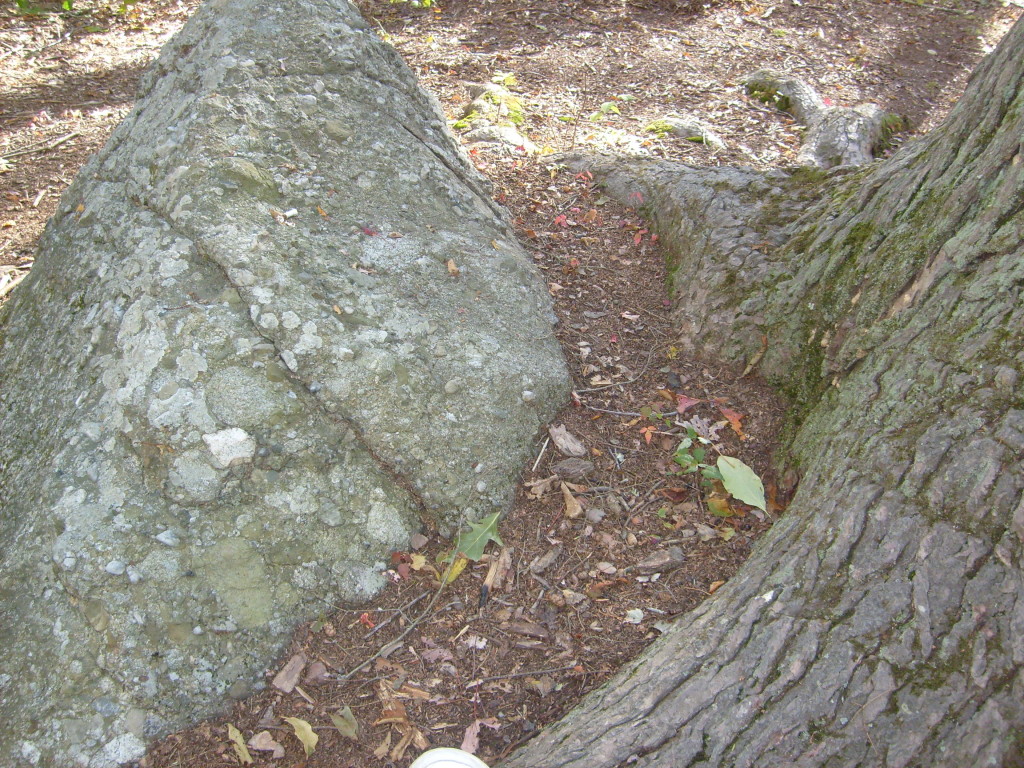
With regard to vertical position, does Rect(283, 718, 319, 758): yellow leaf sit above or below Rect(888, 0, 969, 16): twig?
below

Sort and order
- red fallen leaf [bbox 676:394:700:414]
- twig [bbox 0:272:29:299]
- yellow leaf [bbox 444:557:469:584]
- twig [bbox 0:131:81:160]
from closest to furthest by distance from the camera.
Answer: yellow leaf [bbox 444:557:469:584]
red fallen leaf [bbox 676:394:700:414]
twig [bbox 0:272:29:299]
twig [bbox 0:131:81:160]

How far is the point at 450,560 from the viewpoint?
2.31 meters

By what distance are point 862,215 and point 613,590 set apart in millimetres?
1640

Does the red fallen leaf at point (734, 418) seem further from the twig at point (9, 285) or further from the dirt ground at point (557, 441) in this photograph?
the twig at point (9, 285)

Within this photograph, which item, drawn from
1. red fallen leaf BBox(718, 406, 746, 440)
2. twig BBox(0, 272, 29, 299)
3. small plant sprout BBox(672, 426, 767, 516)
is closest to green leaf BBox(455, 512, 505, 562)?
small plant sprout BBox(672, 426, 767, 516)

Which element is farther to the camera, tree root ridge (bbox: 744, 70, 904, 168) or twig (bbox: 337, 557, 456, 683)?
tree root ridge (bbox: 744, 70, 904, 168)

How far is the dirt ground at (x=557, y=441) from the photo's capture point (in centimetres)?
203

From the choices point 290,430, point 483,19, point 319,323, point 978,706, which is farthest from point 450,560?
point 483,19

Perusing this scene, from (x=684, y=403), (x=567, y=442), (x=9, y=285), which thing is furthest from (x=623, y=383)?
(x=9, y=285)

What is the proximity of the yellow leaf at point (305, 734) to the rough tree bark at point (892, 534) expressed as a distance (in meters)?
0.59

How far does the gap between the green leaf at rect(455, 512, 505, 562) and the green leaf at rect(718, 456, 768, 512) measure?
0.80 meters

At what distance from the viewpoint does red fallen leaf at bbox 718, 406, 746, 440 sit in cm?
260

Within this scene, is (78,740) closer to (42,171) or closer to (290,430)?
(290,430)

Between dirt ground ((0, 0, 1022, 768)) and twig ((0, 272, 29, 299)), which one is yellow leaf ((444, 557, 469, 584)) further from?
twig ((0, 272, 29, 299))
